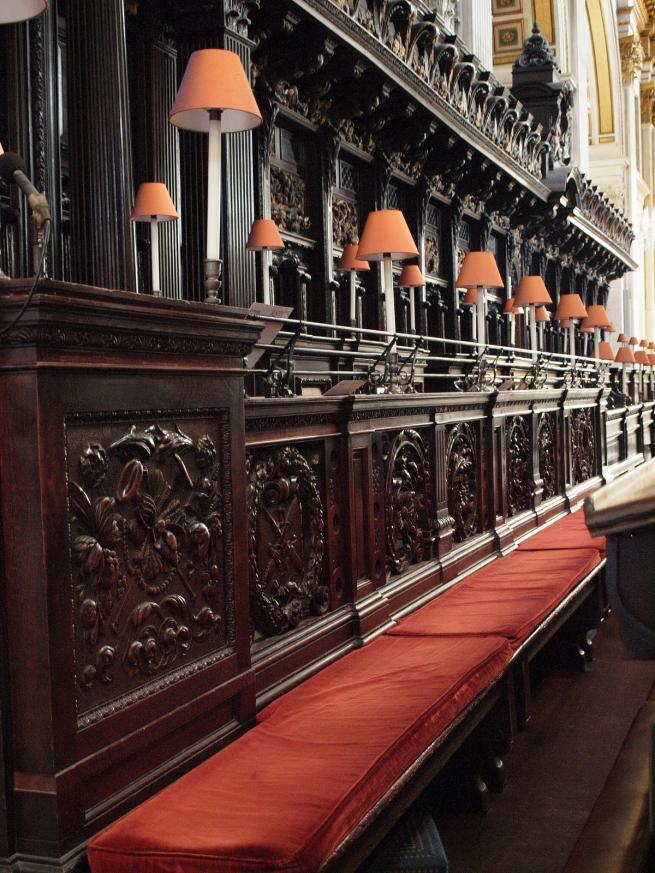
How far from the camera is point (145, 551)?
2205 mm

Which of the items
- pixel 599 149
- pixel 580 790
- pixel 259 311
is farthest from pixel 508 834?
pixel 599 149

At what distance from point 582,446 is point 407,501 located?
14.4 feet

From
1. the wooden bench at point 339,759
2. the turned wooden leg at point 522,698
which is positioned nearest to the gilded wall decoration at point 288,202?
the wooden bench at point 339,759

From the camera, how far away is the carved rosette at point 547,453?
22.1ft

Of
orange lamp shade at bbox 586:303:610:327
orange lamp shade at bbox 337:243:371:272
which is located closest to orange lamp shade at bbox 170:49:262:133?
orange lamp shade at bbox 337:243:371:272

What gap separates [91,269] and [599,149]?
23.9 metres

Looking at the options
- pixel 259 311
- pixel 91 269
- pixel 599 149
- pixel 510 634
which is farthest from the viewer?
pixel 599 149

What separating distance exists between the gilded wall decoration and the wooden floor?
5100mm

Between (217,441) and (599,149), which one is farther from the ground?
(599,149)

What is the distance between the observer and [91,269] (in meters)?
5.22

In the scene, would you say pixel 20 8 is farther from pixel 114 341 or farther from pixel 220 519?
pixel 220 519

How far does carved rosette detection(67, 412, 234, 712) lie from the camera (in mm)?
2023

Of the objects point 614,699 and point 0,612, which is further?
point 614,699

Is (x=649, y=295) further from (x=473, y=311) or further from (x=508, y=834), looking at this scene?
(x=508, y=834)
